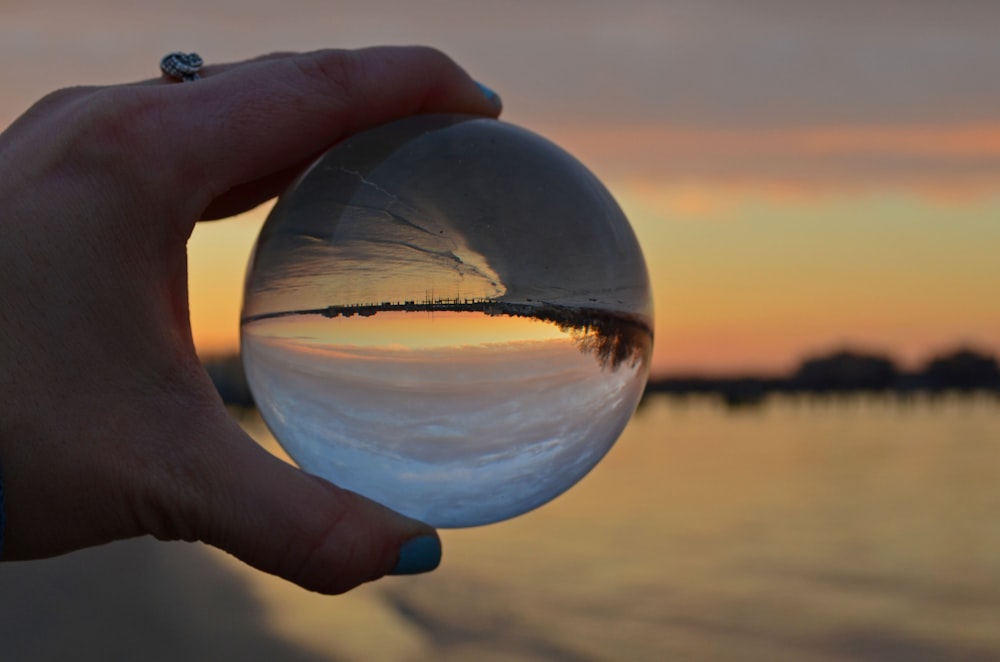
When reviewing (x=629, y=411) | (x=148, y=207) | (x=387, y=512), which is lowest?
(x=387, y=512)

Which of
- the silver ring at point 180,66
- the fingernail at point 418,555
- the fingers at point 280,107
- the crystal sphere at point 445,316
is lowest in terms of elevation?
the fingernail at point 418,555

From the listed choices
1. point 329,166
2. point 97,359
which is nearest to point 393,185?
point 329,166

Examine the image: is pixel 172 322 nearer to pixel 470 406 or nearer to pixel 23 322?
pixel 23 322

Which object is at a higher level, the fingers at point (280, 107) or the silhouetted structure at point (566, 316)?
the fingers at point (280, 107)

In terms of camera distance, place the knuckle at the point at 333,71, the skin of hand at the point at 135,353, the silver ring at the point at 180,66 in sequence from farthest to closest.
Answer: the silver ring at the point at 180,66 → the knuckle at the point at 333,71 → the skin of hand at the point at 135,353

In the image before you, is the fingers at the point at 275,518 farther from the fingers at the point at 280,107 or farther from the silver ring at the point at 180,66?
the silver ring at the point at 180,66

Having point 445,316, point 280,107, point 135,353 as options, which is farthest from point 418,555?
point 280,107

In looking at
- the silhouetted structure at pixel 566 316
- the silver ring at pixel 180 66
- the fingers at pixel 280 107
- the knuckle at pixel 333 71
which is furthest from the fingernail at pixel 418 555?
the silver ring at pixel 180 66
